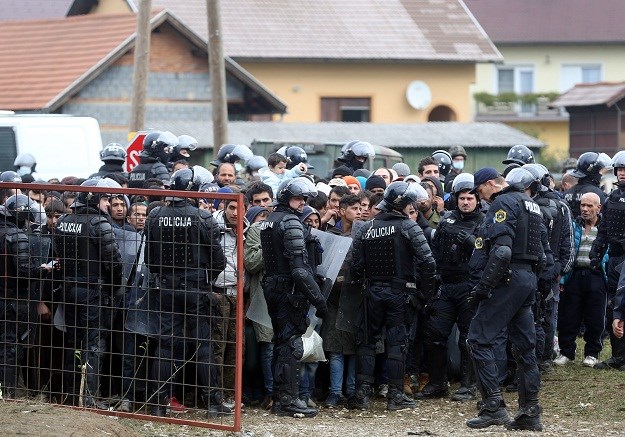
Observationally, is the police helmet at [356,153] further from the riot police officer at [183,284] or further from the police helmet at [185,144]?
the riot police officer at [183,284]

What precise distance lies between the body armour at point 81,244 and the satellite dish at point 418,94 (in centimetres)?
3091

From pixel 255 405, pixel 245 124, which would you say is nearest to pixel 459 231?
pixel 255 405

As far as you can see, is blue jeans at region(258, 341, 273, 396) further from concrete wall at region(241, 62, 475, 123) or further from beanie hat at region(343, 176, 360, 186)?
concrete wall at region(241, 62, 475, 123)

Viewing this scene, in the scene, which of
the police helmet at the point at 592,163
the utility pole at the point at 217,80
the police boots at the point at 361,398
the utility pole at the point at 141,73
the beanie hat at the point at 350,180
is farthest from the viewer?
the utility pole at the point at 217,80

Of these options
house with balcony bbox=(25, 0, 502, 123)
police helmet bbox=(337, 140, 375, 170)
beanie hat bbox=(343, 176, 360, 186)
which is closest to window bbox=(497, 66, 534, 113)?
house with balcony bbox=(25, 0, 502, 123)

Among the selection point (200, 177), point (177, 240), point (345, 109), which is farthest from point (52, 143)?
point (345, 109)

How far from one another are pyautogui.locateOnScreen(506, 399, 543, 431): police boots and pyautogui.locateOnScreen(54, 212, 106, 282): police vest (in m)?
3.44

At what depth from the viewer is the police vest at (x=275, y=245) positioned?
36.3ft

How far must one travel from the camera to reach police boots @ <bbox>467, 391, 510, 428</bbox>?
10789 mm

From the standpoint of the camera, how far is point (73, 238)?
34.7ft

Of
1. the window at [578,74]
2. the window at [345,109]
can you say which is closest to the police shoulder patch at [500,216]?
the window at [345,109]

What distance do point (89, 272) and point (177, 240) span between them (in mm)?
814

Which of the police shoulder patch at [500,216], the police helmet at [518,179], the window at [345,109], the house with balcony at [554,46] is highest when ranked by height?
the house with balcony at [554,46]

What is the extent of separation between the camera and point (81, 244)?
34.7 feet
